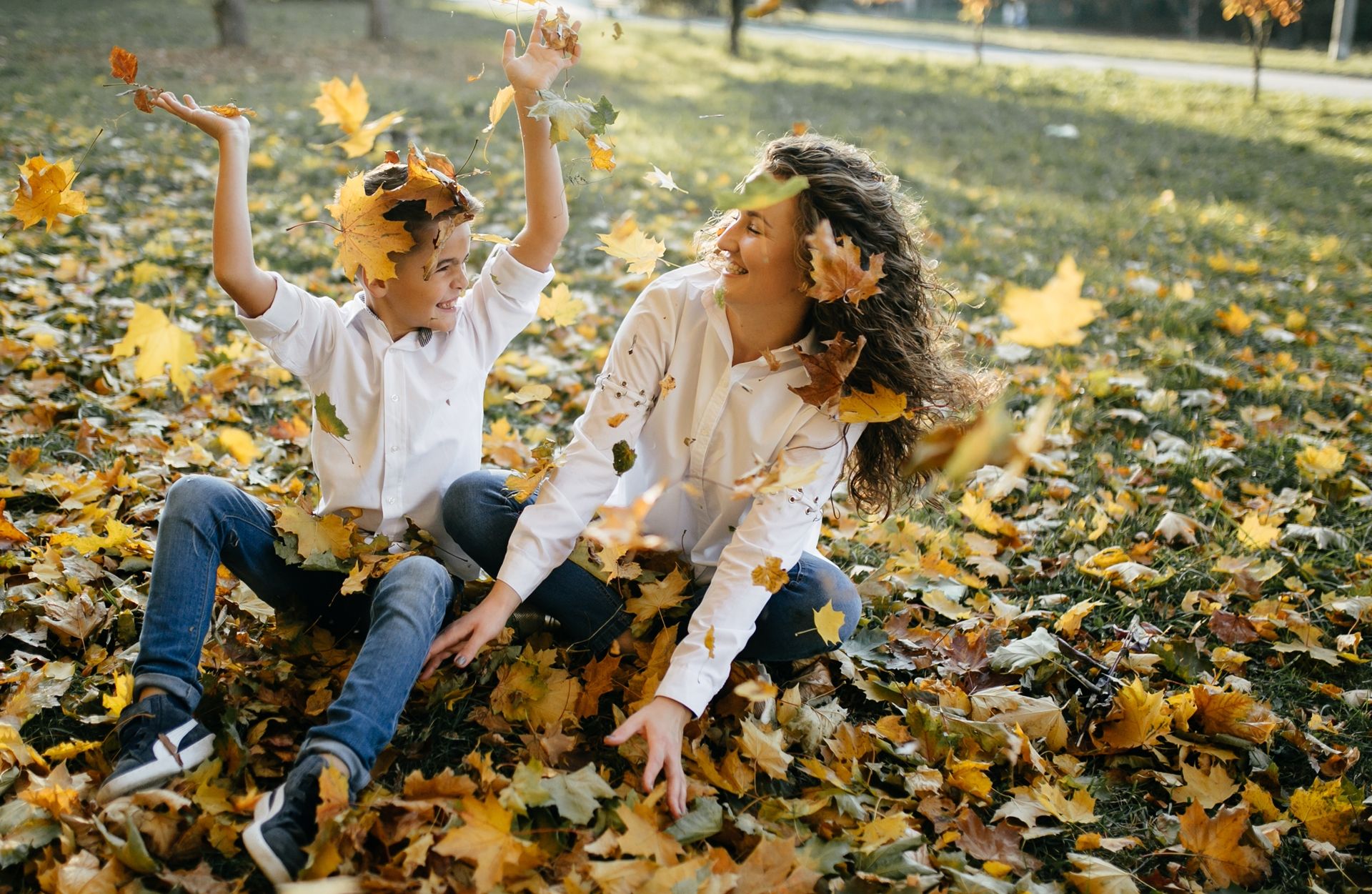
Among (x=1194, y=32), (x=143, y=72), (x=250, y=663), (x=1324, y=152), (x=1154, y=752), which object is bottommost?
(x=1154, y=752)

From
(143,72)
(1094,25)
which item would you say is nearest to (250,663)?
(143,72)

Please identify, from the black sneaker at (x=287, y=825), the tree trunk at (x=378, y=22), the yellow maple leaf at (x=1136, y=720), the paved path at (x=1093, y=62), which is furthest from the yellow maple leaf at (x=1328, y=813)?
the tree trunk at (x=378, y=22)

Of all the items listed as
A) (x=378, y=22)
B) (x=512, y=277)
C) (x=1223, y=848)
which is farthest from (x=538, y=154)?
(x=378, y=22)

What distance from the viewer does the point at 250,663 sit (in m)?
1.91

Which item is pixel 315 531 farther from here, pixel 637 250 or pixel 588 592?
pixel 637 250

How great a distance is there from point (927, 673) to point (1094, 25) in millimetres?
21051

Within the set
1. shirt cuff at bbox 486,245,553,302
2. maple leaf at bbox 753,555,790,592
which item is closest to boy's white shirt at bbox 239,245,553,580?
shirt cuff at bbox 486,245,553,302

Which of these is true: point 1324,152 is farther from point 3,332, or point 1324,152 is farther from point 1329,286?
point 3,332

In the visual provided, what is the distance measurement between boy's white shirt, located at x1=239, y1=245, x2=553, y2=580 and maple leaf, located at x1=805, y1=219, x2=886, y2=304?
629 millimetres

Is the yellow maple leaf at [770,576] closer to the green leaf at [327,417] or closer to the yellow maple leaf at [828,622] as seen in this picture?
the yellow maple leaf at [828,622]

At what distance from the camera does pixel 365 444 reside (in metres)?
1.95

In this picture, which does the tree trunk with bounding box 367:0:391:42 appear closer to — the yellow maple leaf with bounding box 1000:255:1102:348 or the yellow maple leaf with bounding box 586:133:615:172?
the yellow maple leaf with bounding box 586:133:615:172

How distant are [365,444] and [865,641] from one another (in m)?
1.18

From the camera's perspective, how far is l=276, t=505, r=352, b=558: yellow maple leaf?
1.80m
